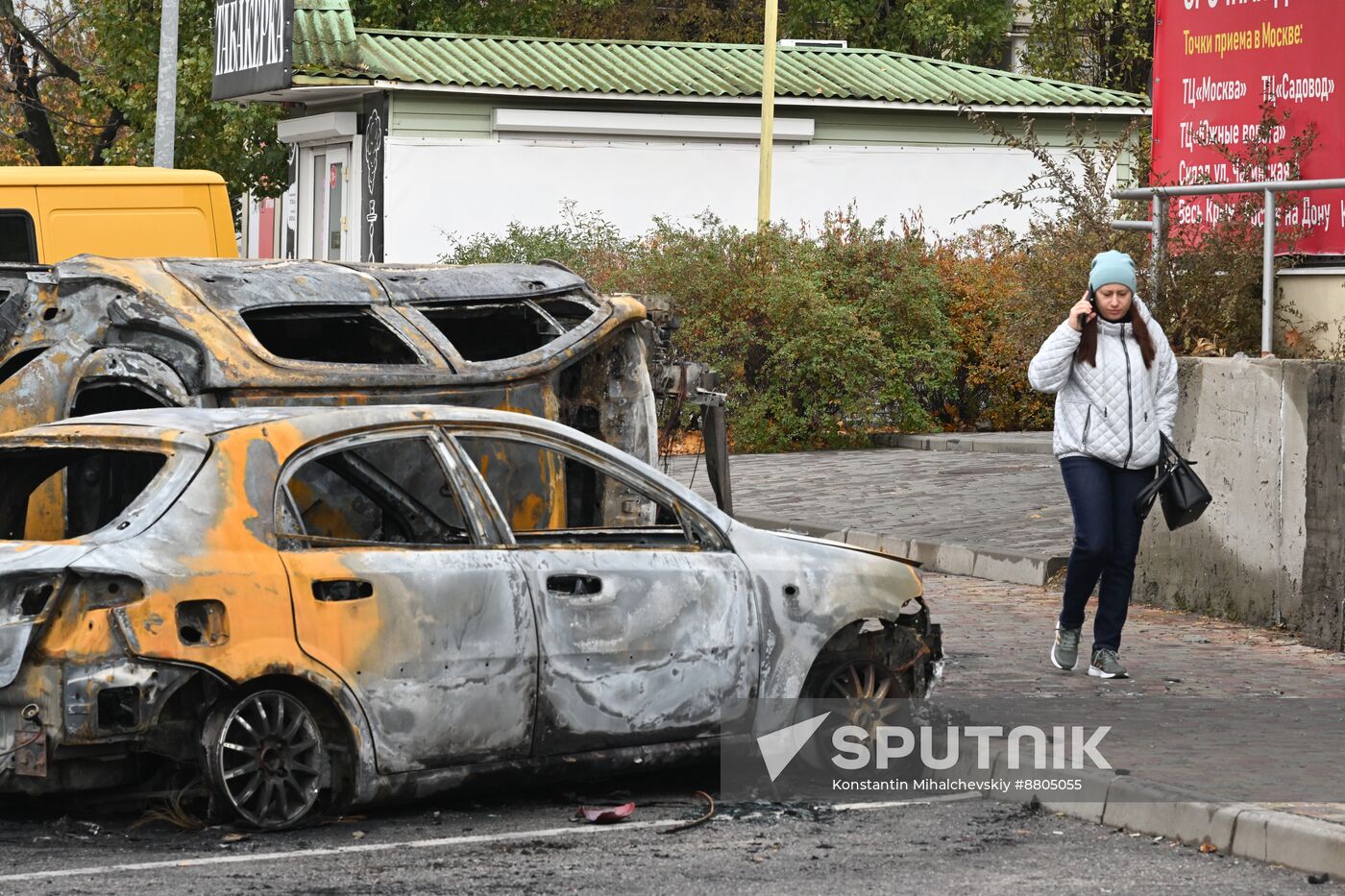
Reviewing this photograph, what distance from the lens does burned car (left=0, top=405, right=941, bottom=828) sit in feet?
20.5

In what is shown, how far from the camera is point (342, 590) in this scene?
21.6 ft

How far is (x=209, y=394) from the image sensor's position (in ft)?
28.5

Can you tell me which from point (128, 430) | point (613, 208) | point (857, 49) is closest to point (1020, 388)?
point (613, 208)

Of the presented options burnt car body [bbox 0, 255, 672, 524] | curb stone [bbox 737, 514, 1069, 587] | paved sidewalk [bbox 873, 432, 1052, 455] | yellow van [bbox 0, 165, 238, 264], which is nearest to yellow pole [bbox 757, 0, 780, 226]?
paved sidewalk [bbox 873, 432, 1052, 455]

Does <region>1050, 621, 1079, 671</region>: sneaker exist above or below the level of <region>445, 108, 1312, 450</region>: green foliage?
below

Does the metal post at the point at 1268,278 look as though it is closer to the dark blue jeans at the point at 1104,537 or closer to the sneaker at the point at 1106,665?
the dark blue jeans at the point at 1104,537

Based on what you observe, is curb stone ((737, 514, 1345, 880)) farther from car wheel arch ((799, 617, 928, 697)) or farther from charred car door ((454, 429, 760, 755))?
charred car door ((454, 429, 760, 755))

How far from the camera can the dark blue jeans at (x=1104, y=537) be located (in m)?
9.48

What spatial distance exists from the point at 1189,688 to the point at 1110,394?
1355 mm

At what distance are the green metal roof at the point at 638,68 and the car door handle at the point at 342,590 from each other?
74.8ft

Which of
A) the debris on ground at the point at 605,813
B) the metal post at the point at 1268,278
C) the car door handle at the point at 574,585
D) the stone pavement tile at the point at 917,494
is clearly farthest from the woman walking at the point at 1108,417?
the stone pavement tile at the point at 917,494

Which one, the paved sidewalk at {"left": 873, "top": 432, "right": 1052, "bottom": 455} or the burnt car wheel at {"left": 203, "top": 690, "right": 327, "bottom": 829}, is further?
the paved sidewalk at {"left": 873, "top": 432, "right": 1052, "bottom": 455}

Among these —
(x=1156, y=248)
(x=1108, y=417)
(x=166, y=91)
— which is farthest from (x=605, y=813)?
(x=166, y=91)

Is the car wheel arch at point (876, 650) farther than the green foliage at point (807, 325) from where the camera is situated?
No
